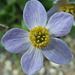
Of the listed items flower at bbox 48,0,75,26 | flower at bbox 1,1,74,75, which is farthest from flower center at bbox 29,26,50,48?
flower at bbox 48,0,75,26

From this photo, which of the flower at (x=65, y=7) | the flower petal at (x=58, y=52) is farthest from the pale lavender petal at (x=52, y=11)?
the flower petal at (x=58, y=52)

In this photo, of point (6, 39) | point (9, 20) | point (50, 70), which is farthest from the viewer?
point (50, 70)

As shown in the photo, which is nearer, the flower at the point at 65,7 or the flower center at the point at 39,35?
the flower center at the point at 39,35

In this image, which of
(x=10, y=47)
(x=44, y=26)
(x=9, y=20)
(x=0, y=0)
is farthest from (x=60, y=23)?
(x=0, y=0)

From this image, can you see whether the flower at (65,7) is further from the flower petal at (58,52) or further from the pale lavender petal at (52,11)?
the flower petal at (58,52)

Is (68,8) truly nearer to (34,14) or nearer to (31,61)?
(34,14)

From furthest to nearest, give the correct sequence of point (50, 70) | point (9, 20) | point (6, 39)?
1. point (50, 70)
2. point (9, 20)
3. point (6, 39)

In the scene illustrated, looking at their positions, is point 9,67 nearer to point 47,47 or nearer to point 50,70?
point 50,70
